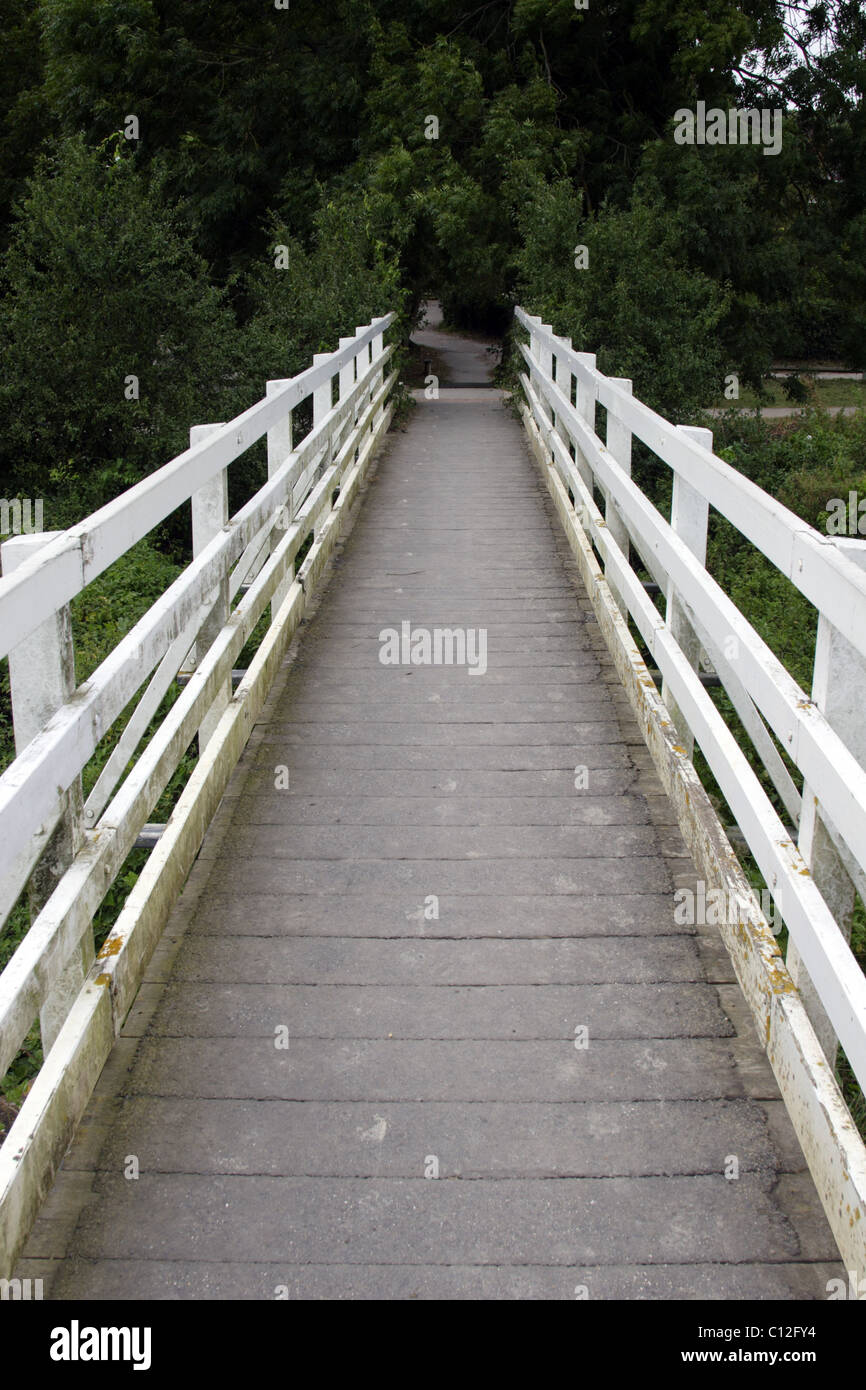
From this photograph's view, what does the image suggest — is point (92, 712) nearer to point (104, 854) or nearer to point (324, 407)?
point (104, 854)

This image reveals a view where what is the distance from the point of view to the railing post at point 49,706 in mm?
3199

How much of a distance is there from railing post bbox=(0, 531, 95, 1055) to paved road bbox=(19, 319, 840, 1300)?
11.7 inches

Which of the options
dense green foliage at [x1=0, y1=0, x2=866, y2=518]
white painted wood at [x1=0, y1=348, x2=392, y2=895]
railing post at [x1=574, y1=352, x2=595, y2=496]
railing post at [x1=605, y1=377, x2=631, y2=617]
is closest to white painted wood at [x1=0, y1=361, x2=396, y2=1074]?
white painted wood at [x1=0, y1=348, x2=392, y2=895]

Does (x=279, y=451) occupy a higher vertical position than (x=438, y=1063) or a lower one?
higher

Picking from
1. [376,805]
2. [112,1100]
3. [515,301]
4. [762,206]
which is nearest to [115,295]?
[515,301]

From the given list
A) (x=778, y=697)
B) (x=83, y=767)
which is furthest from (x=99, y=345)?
(x=778, y=697)

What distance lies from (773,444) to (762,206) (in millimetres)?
11088

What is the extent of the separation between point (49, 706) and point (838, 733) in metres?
1.87

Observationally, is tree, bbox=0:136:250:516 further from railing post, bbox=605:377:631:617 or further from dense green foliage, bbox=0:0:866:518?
railing post, bbox=605:377:631:617

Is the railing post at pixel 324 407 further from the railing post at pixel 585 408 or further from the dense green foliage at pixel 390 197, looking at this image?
the dense green foliage at pixel 390 197

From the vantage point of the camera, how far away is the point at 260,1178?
312 cm

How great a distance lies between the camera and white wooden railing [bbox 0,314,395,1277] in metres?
2.89

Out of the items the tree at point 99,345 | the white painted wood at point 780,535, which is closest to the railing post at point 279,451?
the white painted wood at point 780,535

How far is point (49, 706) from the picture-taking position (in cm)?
325
